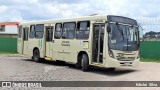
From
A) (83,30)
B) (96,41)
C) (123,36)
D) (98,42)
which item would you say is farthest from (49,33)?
(123,36)

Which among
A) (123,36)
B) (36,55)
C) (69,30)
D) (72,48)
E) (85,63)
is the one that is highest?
(69,30)

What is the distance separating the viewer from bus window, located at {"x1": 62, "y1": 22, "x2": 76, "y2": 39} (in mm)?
18341

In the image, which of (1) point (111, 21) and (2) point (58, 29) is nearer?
(1) point (111, 21)

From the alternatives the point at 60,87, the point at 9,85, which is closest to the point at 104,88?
the point at 60,87

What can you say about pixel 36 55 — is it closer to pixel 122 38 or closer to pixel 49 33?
pixel 49 33

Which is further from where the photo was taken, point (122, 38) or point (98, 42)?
point (98, 42)

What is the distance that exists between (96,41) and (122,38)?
1.27 meters

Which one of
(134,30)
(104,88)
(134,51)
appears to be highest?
(134,30)

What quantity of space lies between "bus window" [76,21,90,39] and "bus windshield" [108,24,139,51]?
1.67 m

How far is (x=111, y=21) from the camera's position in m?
15.8

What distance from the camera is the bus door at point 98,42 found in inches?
630

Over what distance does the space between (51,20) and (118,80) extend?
27.2ft

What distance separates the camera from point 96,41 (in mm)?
16344

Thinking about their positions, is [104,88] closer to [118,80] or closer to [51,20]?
[118,80]
